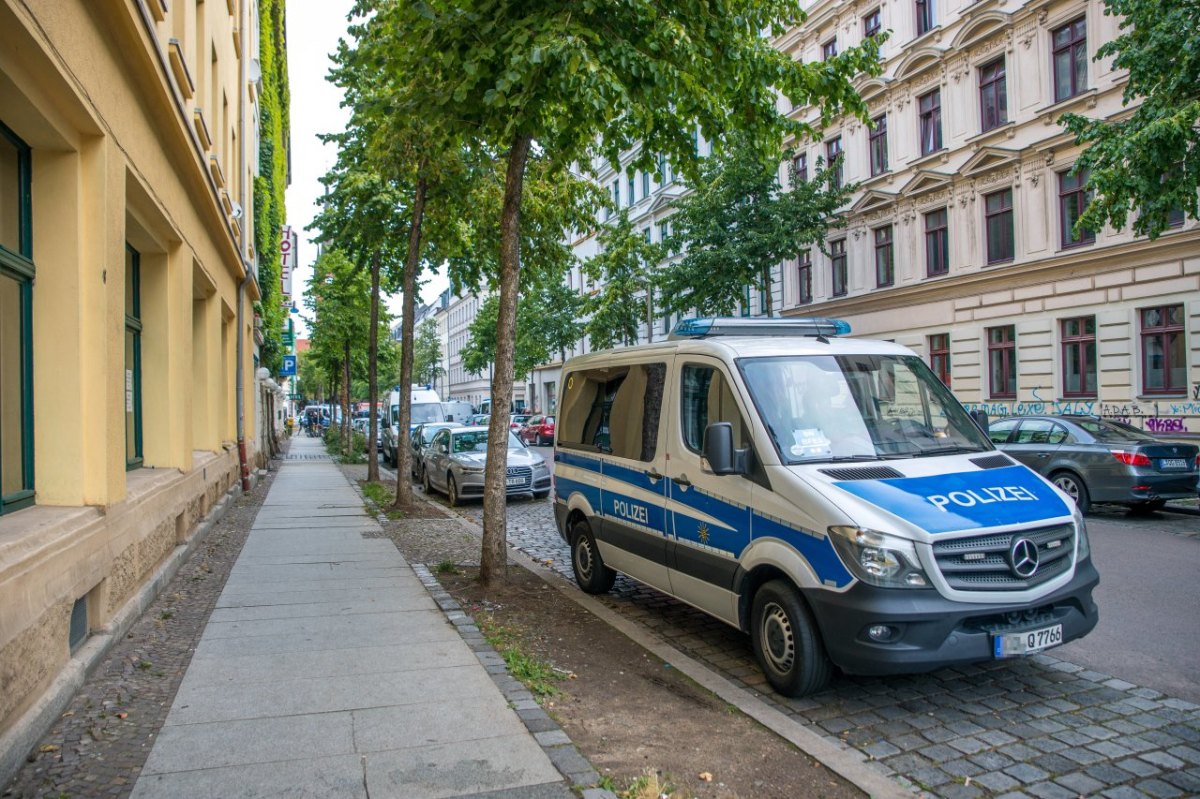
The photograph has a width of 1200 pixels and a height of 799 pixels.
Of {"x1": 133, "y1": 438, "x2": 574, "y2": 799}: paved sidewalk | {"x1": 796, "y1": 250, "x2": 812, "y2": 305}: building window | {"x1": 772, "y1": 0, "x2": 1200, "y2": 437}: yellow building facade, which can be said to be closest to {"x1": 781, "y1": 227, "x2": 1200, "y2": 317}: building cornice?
{"x1": 772, "y1": 0, "x2": 1200, "y2": 437}: yellow building facade

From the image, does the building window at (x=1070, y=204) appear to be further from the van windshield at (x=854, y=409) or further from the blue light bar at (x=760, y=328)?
the van windshield at (x=854, y=409)

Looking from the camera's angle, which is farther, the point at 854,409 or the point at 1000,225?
the point at 1000,225

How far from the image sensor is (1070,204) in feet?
68.8

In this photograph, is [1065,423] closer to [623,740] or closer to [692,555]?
[692,555]

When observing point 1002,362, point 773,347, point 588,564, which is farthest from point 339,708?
point 1002,362

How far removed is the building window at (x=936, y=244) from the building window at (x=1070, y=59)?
4.48 meters

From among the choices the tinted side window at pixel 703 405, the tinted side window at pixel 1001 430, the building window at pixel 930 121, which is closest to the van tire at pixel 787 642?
the tinted side window at pixel 703 405

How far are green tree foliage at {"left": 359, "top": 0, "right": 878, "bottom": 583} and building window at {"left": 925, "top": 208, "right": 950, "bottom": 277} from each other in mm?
17929

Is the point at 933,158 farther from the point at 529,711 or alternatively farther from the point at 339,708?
the point at 339,708

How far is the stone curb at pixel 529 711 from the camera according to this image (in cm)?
381

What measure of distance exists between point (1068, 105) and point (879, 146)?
706 cm

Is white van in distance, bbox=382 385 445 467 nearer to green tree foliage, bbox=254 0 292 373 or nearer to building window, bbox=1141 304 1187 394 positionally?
green tree foliage, bbox=254 0 292 373

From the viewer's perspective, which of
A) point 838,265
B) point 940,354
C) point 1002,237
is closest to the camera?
point 1002,237

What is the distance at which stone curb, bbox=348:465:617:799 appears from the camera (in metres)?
3.81
